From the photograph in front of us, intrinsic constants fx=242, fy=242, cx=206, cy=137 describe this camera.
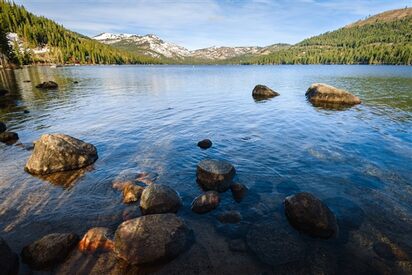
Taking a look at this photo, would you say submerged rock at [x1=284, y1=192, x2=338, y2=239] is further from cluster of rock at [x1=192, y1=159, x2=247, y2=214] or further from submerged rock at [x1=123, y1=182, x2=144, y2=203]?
submerged rock at [x1=123, y1=182, x2=144, y2=203]

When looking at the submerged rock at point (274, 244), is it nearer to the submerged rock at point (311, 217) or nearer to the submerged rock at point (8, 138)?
the submerged rock at point (311, 217)

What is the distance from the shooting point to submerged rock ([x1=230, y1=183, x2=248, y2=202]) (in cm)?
1236

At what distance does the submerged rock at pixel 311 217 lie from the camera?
978 centimetres

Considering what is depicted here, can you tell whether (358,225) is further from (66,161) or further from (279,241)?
(66,161)

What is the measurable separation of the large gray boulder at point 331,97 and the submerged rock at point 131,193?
33383 millimetres

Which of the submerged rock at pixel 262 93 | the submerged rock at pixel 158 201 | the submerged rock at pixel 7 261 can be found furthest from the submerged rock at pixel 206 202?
the submerged rock at pixel 262 93

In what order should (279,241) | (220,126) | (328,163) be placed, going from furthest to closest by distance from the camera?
(220,126) → (328,163) → (279,241)

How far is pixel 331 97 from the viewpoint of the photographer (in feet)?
125

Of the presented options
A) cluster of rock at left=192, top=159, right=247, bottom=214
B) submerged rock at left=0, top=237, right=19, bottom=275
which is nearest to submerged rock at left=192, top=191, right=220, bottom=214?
cluster of rock at left=192, top=159, right=247, bottom=214

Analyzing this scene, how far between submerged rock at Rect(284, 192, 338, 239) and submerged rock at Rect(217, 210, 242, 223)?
2242 millimetres

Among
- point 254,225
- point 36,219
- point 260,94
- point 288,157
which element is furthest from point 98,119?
point 260,94

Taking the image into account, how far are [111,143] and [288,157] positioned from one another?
14331 mm

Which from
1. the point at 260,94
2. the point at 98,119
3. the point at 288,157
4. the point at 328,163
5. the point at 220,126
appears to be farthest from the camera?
the point at 260,94

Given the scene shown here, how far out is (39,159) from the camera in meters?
15.1
